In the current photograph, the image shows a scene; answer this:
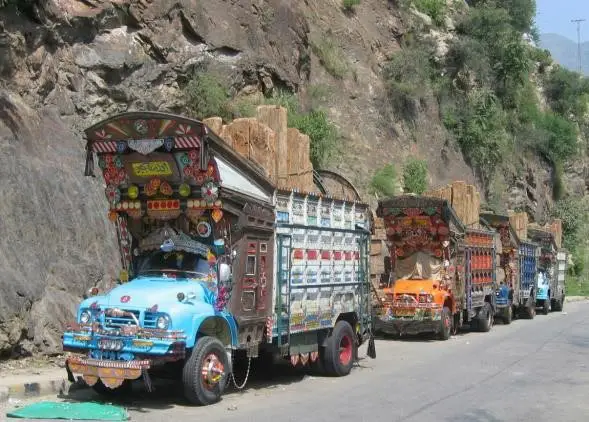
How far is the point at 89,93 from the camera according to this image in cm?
1962

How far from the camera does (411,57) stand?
132 ft

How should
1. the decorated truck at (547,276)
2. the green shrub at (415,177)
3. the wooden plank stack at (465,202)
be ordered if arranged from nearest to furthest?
the wooden plank stack at (465,202) < the decorated truck at (547,276) < the green shrub at (415,177)

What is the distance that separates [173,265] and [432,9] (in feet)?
133

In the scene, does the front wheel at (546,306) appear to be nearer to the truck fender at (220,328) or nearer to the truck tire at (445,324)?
the truck tire at (445,324)

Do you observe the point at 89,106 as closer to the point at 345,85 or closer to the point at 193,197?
the point at 193,197

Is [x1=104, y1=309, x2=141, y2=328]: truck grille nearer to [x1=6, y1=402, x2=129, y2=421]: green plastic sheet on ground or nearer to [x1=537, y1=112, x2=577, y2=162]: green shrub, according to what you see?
[x1=6, y1=402, x2=129, y2=421]: green plastic sheet on ground

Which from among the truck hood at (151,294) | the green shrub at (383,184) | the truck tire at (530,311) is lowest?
the truck tire at (530,311)

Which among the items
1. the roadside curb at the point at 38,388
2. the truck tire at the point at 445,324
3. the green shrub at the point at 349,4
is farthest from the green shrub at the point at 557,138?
the roadside curb at the point at 38,388

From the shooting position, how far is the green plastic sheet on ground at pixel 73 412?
907 centimetres

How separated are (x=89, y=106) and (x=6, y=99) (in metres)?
3.61

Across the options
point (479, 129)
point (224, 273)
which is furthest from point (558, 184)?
point (224, 273)

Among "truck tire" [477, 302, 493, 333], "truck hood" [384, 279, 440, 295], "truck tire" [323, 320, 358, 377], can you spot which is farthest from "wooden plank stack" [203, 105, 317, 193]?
"truck tire" [477, 302, 493, 333]

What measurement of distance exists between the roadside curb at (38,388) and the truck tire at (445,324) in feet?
36.8

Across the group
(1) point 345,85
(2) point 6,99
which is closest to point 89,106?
(2) point 6,99
